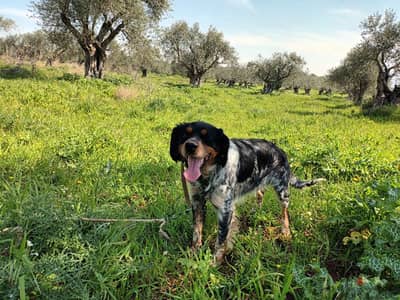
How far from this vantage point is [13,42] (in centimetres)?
5722

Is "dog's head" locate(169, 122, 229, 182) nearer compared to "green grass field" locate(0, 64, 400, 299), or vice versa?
"green grass field" locate(0, 64, 400, 299)

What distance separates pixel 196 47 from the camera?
44062 millimetres

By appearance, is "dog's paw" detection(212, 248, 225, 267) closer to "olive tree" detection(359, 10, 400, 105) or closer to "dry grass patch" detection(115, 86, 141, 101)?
"dry grass patch" detection(115, 86, 141, 101)

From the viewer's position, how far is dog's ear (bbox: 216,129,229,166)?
2.96 metres

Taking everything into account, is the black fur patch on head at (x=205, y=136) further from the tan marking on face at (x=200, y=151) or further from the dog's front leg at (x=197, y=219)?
the dog's front leg at (x=197, y=219)

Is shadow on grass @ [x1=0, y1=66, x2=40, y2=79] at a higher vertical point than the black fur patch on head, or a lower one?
higher

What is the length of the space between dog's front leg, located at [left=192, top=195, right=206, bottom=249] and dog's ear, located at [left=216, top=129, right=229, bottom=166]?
509 mm

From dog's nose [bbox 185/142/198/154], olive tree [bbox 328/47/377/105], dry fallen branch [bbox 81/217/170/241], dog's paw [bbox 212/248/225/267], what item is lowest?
dog's paw [bbox 212/248/225/267]

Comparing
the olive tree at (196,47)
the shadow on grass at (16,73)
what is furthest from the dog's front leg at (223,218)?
the olive tree at (196,47)

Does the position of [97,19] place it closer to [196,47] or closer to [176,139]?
[176,139]

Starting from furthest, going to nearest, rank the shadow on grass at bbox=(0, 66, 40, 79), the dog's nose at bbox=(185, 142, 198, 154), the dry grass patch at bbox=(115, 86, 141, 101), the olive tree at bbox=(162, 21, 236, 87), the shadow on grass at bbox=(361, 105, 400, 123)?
the olive tree at bbox=(162, 21, 236, 87) < the shadow on grass at bbox=(0, 66, 40, 79) < the shadow on grass at bbox=(361, 105, 400, 123) < the dry grass patch at bbox=(115, 86, 141, 101) < the dog's nose at bbox=(185, 142, 198, 154)

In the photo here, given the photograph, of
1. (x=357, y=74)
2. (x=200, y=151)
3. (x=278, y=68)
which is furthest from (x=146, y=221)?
(x=278, y=68)

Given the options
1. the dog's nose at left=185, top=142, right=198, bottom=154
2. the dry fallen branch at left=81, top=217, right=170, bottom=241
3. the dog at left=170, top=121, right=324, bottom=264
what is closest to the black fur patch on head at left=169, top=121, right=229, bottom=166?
the dog at left=170, top=121, right=324, bottom=264

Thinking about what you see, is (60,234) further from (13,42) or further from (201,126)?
(13,42)
